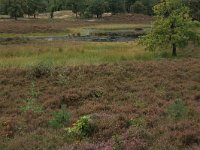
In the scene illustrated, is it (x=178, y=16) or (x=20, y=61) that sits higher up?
(x=178, y=16)

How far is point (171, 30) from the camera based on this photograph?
1495 inches

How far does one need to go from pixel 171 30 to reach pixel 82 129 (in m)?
26.0

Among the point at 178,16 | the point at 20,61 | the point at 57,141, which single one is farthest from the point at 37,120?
the point at 178,16

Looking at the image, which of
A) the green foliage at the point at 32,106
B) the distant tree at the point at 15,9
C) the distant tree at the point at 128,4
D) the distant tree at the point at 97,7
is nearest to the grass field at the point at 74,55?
the green foliage at the point at 32,106

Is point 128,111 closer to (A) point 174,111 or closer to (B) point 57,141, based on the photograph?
(A) point 174,111

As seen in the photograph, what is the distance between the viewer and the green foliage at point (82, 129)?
43.6 feet

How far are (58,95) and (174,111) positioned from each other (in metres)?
6.23

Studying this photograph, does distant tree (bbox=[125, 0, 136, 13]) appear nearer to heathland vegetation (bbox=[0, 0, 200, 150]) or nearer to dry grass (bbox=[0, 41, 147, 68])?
dry grass (bbox=[0, 41, 147, 68])

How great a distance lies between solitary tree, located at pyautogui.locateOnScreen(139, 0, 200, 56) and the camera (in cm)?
3719

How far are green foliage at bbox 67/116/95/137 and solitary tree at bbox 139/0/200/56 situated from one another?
24.3 metres

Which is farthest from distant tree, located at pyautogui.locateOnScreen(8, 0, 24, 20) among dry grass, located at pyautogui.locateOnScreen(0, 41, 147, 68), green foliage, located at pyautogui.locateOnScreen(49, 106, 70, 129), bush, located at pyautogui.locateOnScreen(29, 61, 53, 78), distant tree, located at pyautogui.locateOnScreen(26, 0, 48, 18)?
green foliage, located at pyautogui.locateOnScreen(49, 106, 70, 129)

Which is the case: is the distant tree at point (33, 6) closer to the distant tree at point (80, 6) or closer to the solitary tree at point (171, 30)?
the distant tree at point (80, 6)

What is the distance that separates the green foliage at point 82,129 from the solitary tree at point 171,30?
79.7ft

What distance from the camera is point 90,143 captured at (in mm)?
12359
